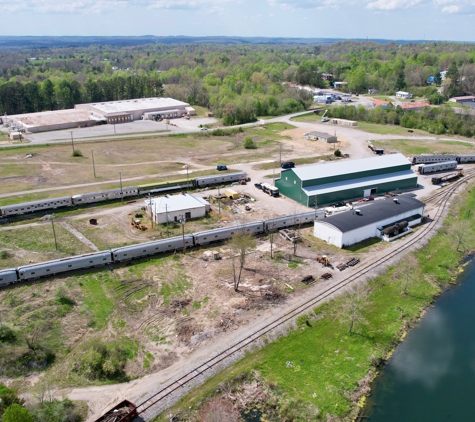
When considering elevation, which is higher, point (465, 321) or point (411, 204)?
point (411, 204)

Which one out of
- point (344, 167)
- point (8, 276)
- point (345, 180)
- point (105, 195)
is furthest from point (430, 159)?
point (8, 276)

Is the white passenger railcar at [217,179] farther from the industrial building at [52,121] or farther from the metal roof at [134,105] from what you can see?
the metal roof at [134,105]

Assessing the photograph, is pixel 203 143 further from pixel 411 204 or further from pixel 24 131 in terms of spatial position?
pixel 411 204

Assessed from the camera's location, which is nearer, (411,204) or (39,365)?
(39,365)

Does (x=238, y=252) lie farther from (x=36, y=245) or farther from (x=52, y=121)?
(x=52, y=121)

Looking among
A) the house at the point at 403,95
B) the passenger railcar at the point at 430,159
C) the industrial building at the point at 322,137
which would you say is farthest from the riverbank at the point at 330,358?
the house at the point at 403,95

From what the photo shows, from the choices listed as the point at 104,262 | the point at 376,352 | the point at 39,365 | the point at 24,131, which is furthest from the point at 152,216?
the point at 24,131
